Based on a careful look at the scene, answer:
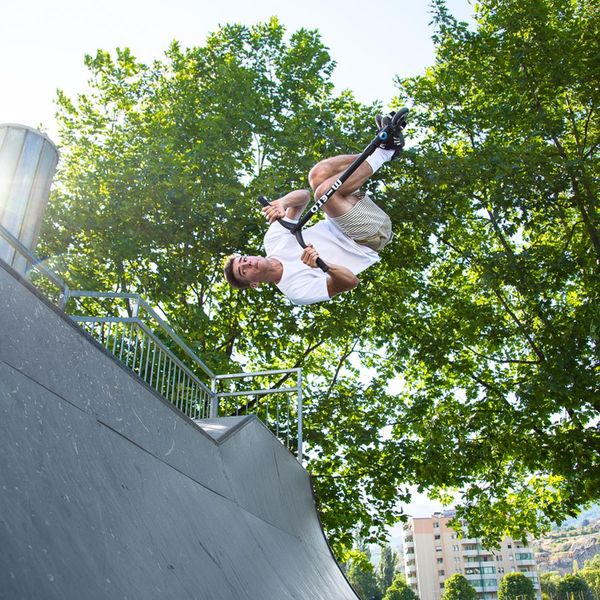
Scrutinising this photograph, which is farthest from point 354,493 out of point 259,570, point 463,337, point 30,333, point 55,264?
point 30,333

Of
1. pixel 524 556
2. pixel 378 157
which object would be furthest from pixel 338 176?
pixel 524 556

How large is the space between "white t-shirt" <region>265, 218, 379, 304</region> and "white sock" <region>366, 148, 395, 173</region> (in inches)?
34.1

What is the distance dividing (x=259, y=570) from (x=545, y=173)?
40.4 feet

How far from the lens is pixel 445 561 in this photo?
474 ft

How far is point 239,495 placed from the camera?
5535 millimetres

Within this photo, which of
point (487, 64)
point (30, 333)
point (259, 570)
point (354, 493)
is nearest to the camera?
point (30, 333)

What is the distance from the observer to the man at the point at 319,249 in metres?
5.03

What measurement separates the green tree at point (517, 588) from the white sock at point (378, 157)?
98324 mm

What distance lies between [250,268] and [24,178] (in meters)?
2.31

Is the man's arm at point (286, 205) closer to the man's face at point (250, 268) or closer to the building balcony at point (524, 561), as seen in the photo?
the man's face at point (250, 268)

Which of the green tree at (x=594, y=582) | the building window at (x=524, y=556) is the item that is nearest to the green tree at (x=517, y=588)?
the green tree at (x=594, y=582)

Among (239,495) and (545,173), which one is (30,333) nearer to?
(239,495)

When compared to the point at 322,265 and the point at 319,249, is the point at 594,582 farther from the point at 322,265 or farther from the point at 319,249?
the point at 322,265

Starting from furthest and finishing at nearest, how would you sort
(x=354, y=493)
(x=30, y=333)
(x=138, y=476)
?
(x=354, y=493), (x=138, y=476), (x=30, y=333)
